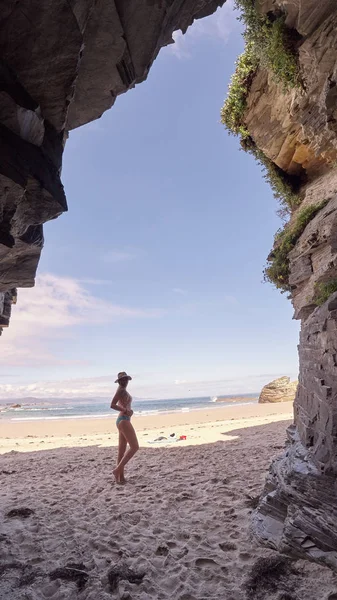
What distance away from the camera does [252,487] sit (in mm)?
7305

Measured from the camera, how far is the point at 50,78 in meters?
4.05

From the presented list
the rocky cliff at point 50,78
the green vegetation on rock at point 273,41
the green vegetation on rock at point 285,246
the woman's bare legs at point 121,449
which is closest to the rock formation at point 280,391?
the green vegetation on rock at point 285,246

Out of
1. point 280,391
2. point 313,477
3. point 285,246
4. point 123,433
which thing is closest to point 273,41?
point 285,246

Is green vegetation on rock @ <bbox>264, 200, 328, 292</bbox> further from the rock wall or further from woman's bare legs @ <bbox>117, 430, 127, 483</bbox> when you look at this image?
woman's bare legs @ <bbox>117, 430, 127, 483</bbox>

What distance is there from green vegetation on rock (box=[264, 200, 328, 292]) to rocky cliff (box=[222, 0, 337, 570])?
0.03 m

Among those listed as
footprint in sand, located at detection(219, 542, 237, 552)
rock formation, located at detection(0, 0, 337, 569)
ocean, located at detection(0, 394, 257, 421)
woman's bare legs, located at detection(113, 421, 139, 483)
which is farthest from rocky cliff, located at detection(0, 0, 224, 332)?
ocean, located at detection(0, 394, 257, 421)

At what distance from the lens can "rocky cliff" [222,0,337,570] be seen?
4.50 meters

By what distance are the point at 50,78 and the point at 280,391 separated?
39.3 meters

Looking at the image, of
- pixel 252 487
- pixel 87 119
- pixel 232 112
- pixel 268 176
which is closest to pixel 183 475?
pixel 252 487

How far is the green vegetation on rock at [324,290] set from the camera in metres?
6.22

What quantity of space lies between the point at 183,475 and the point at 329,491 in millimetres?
5388

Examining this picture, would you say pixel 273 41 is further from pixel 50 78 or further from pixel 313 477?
pixel 313 477

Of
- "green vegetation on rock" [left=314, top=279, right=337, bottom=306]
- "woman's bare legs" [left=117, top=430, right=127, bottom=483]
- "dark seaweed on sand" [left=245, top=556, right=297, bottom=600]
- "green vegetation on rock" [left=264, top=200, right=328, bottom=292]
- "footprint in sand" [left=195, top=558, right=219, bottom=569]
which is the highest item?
"green vegetation on rock" [left=264, top=200, right=328, bottom=292]

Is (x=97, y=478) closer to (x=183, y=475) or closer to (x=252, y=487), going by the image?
(x=183, y=475)
